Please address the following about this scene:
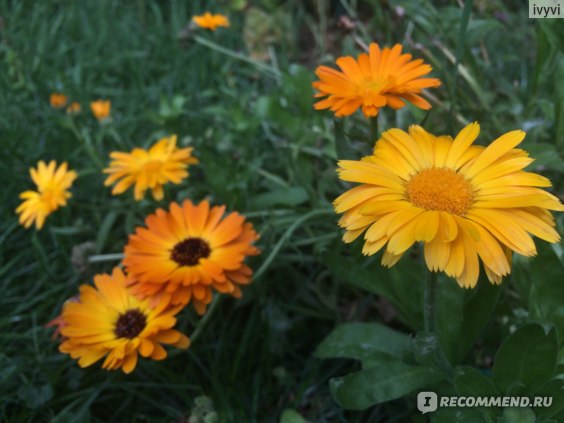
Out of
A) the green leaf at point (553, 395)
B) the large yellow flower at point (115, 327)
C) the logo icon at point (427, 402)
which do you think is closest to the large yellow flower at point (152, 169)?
the large yellow flower at point (115, 327)

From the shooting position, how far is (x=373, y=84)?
1.12 meters

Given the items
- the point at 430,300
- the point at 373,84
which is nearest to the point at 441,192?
the point at 430,300

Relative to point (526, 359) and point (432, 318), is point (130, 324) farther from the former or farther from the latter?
point (526, 359)

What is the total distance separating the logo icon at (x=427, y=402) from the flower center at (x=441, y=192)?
37cm

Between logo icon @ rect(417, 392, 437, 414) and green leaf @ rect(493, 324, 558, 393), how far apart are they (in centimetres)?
12

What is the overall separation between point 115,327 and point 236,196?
1.52 feet

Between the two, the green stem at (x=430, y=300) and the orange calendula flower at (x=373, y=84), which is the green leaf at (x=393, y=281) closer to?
the green stem at (x=430, y=300)

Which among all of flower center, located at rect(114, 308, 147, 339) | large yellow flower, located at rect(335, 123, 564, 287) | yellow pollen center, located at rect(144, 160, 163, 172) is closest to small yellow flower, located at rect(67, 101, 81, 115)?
yellow pollen center, located at rect(144, 160, 163, 172)

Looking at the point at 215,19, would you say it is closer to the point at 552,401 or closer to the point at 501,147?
the point at 501,147

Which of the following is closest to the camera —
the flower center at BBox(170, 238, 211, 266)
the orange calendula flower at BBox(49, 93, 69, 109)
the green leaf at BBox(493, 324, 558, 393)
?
the green leaf at BBox(493, 324, 558, 393)

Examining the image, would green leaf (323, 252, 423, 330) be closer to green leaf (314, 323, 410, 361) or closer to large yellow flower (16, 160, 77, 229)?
green leaf (314, 323, 410, 361)

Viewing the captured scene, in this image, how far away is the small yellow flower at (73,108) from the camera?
1918 mm

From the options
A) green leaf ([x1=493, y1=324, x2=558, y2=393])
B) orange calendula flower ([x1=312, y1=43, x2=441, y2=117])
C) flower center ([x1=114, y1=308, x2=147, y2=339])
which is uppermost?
orange calendula flower ([x1=312, y1=43, x2=441, y2=117])

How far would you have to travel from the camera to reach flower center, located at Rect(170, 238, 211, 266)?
4.23ft
